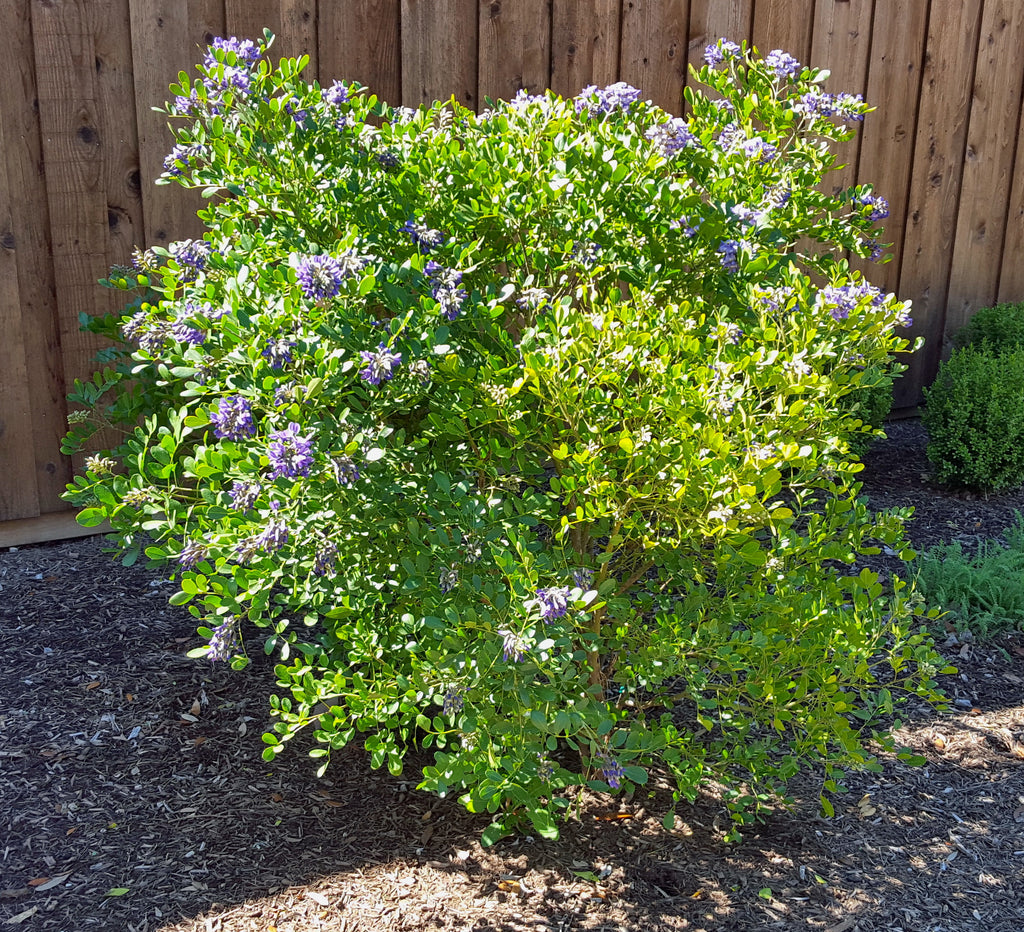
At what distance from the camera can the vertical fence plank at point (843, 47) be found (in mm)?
4773

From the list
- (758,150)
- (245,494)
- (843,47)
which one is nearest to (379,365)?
(245,494)

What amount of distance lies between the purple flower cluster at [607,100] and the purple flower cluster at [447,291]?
0.74m

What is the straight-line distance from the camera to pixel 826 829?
8.24 feet

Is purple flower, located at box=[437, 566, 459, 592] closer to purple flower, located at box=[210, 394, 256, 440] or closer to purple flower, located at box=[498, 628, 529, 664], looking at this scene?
purple flower, located at box=[498, 628, 529, 664]

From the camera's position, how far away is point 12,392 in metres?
3.39

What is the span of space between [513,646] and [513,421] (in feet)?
1.56

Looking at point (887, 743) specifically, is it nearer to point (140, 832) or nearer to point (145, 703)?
point (140, 832)

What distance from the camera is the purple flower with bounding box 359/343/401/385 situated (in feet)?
5.99

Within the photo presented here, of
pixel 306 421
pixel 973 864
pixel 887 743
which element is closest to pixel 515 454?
pixel 306 421

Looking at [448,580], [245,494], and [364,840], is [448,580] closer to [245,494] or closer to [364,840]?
[245,494]

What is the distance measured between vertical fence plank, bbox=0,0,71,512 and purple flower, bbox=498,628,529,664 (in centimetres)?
226

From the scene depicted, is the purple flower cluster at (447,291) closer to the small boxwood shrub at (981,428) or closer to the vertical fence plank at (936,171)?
the small boxwood shrub at (981,428)

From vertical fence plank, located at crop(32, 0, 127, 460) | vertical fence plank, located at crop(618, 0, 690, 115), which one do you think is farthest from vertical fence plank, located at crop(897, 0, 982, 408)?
vertical fence plank, located at crop(32, 0, 127, 460)

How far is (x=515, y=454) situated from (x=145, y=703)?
4.28 feet
